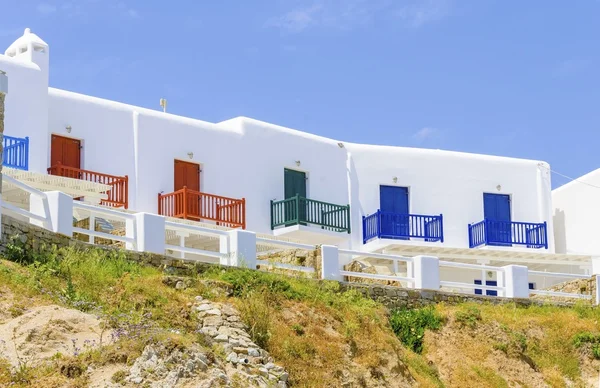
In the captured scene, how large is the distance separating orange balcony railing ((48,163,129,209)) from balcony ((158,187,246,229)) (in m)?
1.42

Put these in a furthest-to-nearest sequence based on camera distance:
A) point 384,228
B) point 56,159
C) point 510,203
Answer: point 510,203, point 384,228, point 56,159

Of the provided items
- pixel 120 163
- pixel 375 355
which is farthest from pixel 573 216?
pixel 375 355

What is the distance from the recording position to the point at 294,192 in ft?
119

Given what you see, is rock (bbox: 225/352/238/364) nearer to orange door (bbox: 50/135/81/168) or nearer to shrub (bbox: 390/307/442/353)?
shrub (bbox: 390/307/442/353)

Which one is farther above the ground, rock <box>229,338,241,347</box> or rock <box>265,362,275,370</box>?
rock <box>229,338,241,347</box>

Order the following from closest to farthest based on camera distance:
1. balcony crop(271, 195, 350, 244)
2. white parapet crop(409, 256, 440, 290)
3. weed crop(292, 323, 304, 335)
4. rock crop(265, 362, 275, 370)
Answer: rock crop(265, 362, 275, 370) → weed crop(292, 323, 304, 335) → white parapet crop(409, 256, 440, 290) → balcony crop(271, 195, 350, 244)

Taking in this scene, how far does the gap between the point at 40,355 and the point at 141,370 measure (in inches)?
60.1

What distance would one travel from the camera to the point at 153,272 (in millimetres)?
22922

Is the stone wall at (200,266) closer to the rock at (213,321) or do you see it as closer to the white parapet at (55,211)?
the white parapet at (55,211)

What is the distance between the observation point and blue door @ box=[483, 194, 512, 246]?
3797 centimetres

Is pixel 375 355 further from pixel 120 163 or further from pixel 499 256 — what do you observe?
pixel 499 256

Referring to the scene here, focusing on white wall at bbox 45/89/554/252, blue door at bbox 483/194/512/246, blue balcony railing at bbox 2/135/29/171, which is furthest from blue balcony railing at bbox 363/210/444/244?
blue balcony railing at bbox 2/135/29/171

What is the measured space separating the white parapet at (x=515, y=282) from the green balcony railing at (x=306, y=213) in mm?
7535

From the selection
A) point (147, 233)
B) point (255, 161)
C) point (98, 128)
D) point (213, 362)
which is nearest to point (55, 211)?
point (147, 233)
